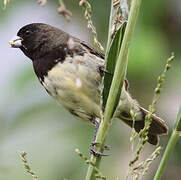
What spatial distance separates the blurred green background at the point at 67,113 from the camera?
11.7ft

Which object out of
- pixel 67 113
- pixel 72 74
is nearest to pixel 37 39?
pixel 72 74

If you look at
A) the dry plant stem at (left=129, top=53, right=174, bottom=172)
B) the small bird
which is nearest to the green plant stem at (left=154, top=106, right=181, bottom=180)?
the dry plant stem at (left=129, top=53, right=174, bottom=172)

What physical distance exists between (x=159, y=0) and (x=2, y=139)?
1.57 metres

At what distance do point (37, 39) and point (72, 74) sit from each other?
589mm

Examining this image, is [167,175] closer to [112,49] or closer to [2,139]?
[2,139]

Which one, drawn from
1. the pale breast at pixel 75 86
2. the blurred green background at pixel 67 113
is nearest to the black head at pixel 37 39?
the pale breast at pixel 75 86

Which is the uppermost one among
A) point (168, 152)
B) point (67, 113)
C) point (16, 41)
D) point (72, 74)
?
point (16, 41)

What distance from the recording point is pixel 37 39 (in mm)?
3156

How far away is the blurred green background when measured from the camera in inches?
140

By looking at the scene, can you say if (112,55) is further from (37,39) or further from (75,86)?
(37,39)

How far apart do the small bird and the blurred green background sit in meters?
0.53

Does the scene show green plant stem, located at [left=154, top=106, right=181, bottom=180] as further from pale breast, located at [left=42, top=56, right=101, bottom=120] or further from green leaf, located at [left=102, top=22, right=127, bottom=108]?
pale breast, located at [left=42, top=56, right=101, bottom=120]

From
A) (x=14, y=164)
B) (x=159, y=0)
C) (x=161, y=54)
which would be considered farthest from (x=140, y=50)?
(x=14, y=164)

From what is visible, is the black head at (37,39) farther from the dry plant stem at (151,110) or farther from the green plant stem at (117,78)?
the dry plant stem at (151,110)
